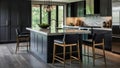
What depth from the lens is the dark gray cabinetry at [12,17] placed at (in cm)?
954

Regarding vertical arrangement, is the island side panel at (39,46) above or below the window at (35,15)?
below

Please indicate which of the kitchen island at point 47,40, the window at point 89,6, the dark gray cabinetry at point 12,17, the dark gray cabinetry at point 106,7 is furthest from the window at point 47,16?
the kitchen island at point 47,40

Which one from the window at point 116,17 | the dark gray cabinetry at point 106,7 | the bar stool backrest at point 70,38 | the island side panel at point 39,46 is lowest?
the island side panel at point 39,46

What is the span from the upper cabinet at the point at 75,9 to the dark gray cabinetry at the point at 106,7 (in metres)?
2.04

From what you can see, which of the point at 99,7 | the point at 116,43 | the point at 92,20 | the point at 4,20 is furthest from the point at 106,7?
the point at 4,20

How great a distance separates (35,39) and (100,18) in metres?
3.71

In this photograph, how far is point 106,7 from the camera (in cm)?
734

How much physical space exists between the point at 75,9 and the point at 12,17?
145 inches

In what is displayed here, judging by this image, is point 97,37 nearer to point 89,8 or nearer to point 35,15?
point 89,8

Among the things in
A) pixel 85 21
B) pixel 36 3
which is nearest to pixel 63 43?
pixel 85 21

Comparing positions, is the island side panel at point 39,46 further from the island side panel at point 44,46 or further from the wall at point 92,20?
the wall at point 92,20

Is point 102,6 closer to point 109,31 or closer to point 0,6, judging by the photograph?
point 109,31

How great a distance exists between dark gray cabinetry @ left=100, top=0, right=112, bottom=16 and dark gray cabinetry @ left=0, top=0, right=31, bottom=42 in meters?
4.26

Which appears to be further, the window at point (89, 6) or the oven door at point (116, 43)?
the window at point (89, 6)
